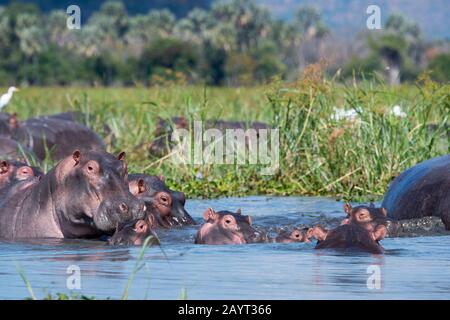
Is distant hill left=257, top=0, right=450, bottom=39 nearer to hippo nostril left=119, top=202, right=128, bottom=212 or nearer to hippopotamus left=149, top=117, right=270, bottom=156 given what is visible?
hippopotamus left=149, top=117, right=270, bottom=156

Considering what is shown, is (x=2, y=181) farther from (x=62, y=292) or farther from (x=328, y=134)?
(x=328, y=134)

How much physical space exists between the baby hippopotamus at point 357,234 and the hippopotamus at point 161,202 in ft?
4.25

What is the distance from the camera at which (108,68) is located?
6925 centimetres

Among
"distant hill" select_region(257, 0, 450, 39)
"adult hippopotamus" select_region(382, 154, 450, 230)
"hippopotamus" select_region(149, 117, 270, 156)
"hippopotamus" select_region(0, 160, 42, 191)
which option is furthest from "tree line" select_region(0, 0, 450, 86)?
"distant hill" select_region(257, 0, 450, 39)

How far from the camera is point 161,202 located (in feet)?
27.1

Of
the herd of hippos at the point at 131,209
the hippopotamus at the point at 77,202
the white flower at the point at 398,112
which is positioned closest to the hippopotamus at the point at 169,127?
the white flower at the point at 398,112

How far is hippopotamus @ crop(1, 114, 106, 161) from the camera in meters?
14.3

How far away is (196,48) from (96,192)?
67826 mm

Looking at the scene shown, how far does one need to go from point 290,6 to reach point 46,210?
186710 millimetres

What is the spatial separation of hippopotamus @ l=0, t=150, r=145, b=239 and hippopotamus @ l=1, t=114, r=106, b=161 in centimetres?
693

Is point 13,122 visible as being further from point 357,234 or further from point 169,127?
point 357,234

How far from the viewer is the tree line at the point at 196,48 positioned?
218ft

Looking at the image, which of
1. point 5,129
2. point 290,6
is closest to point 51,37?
point 5,129

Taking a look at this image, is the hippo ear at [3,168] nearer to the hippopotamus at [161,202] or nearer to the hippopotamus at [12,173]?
the hippopotamus at [12,173]
